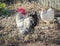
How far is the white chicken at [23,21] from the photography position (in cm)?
230

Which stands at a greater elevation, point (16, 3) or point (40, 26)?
point (16, 3)

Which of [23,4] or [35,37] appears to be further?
[23,4]

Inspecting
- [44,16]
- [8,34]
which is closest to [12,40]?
[8,34]

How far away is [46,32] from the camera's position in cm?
227

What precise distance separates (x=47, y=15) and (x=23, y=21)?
0.92 feet

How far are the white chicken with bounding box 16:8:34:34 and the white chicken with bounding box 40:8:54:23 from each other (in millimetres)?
153

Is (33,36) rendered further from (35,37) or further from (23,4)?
(23,4)

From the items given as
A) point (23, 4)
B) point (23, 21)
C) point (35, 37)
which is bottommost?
point (35, 37)

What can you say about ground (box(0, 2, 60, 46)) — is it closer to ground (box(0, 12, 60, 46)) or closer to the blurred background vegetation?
ground (box(0, 12, 60, 46))

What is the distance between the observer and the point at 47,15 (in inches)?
93.9

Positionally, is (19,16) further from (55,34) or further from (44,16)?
(55,34)

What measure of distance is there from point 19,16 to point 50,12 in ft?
1.16

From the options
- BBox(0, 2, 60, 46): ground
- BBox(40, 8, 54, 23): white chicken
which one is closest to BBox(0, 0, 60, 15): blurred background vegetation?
BBox(40, 8, 54, 23): white chicken

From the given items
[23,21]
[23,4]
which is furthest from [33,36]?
[23,4]
